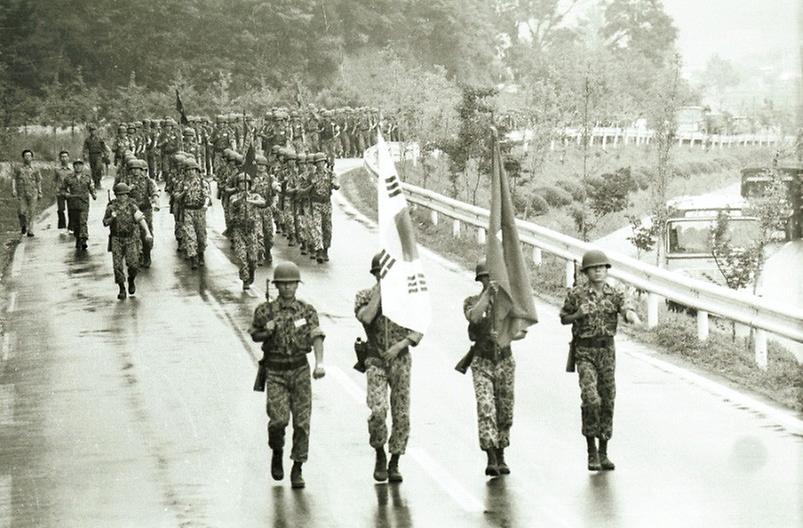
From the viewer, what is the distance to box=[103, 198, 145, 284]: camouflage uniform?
2128cm

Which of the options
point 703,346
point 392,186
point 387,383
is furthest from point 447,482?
point 703,346

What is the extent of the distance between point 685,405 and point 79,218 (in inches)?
641

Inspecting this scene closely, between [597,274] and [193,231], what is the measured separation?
1380 cm

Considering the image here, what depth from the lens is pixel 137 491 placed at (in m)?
11.5

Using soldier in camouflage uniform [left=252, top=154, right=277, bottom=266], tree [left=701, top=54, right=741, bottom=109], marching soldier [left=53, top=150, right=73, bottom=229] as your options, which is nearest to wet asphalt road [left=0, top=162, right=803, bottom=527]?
soldier in camouflage uniform [left=252, top=154, right=277, bottom=266]

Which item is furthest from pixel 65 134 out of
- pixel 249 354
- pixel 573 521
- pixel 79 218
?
pixel 573 521

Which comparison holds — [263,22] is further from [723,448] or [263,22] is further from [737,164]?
[723,448]

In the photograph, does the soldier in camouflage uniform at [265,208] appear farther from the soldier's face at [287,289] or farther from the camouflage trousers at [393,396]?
the camouflage trousers at [393,396]

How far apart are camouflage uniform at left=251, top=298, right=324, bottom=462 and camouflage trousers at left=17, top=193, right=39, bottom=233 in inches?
754

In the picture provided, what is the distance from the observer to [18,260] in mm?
26797

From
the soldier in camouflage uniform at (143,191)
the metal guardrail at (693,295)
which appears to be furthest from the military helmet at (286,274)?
the soldier in camouflage uniform at (143,191)

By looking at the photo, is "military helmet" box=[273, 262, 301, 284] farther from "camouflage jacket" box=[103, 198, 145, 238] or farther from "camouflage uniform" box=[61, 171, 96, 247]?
"camouflage uniform" box=[61, 171, 96, 247]

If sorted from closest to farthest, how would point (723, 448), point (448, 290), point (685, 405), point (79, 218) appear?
1. point (723, 448)
2. point (685, 405)
3. point (448, 290)
4. point (79, 218)

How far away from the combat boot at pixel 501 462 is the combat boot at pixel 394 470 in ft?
2.78
